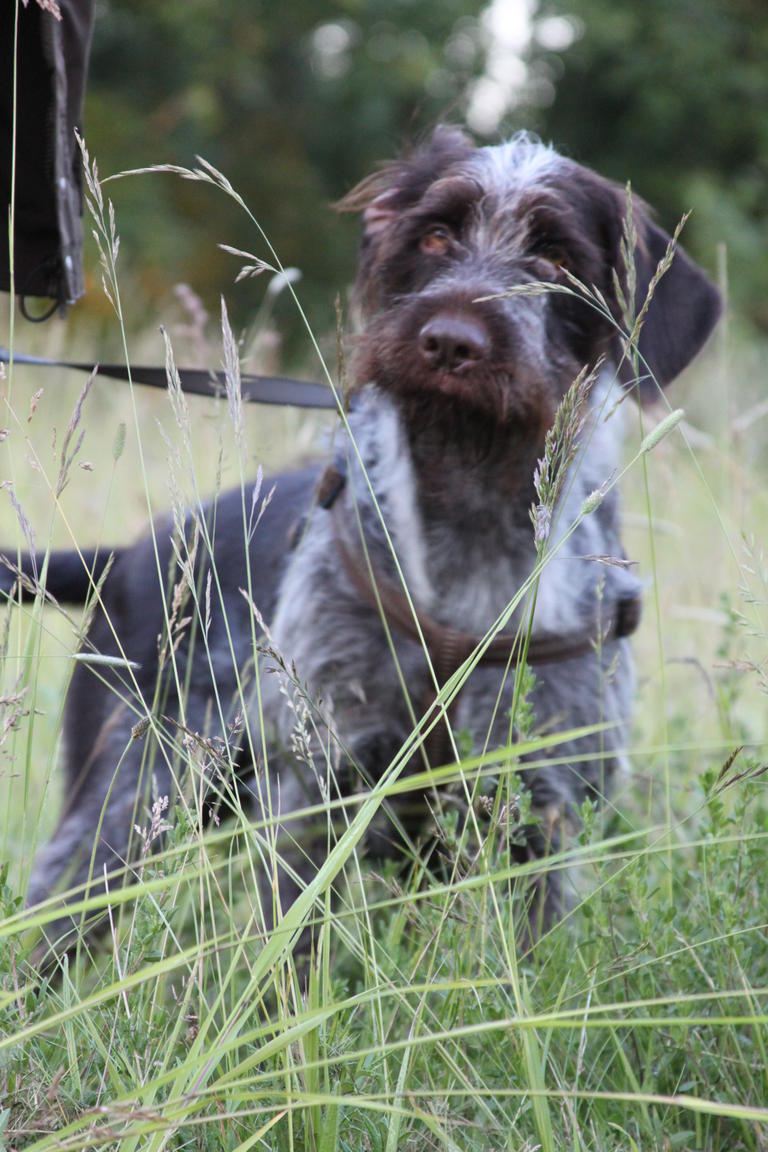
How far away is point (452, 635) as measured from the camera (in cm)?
243

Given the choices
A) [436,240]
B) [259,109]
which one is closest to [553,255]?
[436,240]

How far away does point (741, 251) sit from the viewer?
1281cm

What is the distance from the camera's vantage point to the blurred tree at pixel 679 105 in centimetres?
1344

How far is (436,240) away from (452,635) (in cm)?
99

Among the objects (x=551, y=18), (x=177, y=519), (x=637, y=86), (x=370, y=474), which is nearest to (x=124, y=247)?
(x=551, y=18)

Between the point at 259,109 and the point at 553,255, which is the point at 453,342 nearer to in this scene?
the point at 553,255

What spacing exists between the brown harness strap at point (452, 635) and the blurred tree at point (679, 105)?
1136 centimetres

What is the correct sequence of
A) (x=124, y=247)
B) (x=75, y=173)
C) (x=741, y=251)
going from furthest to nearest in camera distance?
(x=741, y=251) → (x=124, y=247) → (x=75, y=173)

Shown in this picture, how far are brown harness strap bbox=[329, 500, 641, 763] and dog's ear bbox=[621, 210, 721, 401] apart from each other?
559mm

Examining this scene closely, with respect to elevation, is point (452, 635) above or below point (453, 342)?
below

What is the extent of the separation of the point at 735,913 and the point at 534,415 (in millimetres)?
1175

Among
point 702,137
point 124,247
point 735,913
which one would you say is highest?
point 735,913

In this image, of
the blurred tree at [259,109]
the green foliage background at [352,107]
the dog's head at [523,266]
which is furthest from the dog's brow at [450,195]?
the green foliage background at [352,107]

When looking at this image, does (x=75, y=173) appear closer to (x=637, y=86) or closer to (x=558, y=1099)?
(x=558, y=1099)
